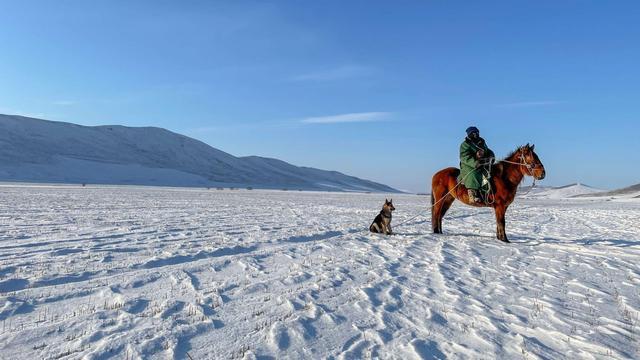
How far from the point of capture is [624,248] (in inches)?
425

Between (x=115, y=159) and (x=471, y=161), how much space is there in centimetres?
14834

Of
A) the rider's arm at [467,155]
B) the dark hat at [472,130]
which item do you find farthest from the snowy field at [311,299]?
the dark hat at [472,130]

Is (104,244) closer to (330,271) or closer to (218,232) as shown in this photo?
(218,232)

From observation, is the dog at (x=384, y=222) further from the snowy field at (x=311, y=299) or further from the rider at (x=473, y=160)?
the rider at (x=473, y=160)

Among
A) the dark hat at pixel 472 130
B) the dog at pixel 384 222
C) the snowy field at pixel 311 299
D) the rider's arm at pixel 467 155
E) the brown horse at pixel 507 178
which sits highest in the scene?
the dark hat at pixel 472 130

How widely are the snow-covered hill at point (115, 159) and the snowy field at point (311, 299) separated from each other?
339 ft

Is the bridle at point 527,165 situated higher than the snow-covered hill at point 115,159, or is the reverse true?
→ the snow-covered hill at point 115,159

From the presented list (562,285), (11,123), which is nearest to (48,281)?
(562,285)

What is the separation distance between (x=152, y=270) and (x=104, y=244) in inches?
133

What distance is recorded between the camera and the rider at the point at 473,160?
12055 mm

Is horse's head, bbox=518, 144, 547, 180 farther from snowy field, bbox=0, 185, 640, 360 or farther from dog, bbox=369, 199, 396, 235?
dog, bbox=369, 199, 396, 235

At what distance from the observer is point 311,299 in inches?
232

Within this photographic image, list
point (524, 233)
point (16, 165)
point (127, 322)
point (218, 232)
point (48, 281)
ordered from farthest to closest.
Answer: point (16, 165) < point (524, 233) < point (218, 232) < point (48, 281) < point (127, 322)

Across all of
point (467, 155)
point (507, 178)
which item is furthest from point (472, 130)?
point (507, 178)
